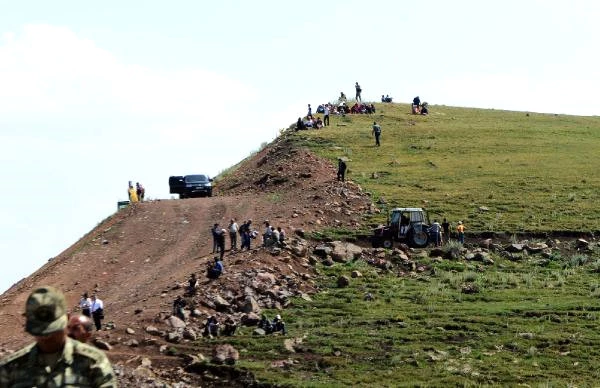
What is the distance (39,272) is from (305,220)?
13.3m

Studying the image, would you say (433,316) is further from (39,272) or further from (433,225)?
Result: (39,272)

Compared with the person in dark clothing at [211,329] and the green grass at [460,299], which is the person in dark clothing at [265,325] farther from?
the person in dark clothing at [211,329]

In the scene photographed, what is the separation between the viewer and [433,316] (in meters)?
37.3

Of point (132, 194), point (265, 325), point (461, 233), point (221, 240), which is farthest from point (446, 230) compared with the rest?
point (132, 194)

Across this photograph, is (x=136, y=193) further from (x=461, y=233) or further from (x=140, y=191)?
(x=461, y=233)

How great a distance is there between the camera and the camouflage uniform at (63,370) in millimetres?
7027

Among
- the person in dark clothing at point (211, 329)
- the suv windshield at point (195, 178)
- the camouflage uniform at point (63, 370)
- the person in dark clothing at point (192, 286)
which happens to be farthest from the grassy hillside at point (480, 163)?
the camouflage uniform at point (63, 370)

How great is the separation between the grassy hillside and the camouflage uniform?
154ft

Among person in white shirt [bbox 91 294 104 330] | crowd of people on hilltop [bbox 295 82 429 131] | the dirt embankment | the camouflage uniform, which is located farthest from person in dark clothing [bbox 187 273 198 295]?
crowd of people on hilltop [bbox 295 82 429 131]

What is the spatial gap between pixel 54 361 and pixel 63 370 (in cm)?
9

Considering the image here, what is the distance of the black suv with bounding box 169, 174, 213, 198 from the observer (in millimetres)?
64500

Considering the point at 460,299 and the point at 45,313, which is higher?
the point at 45,313

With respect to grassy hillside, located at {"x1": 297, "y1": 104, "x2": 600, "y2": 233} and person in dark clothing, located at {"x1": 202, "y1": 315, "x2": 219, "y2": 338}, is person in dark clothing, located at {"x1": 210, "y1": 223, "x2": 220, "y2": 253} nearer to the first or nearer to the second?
person in dark clothing, located at {"x1": 202, "y1": 315, "x2": 219, "y2": 338}

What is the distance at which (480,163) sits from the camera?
71312mm
